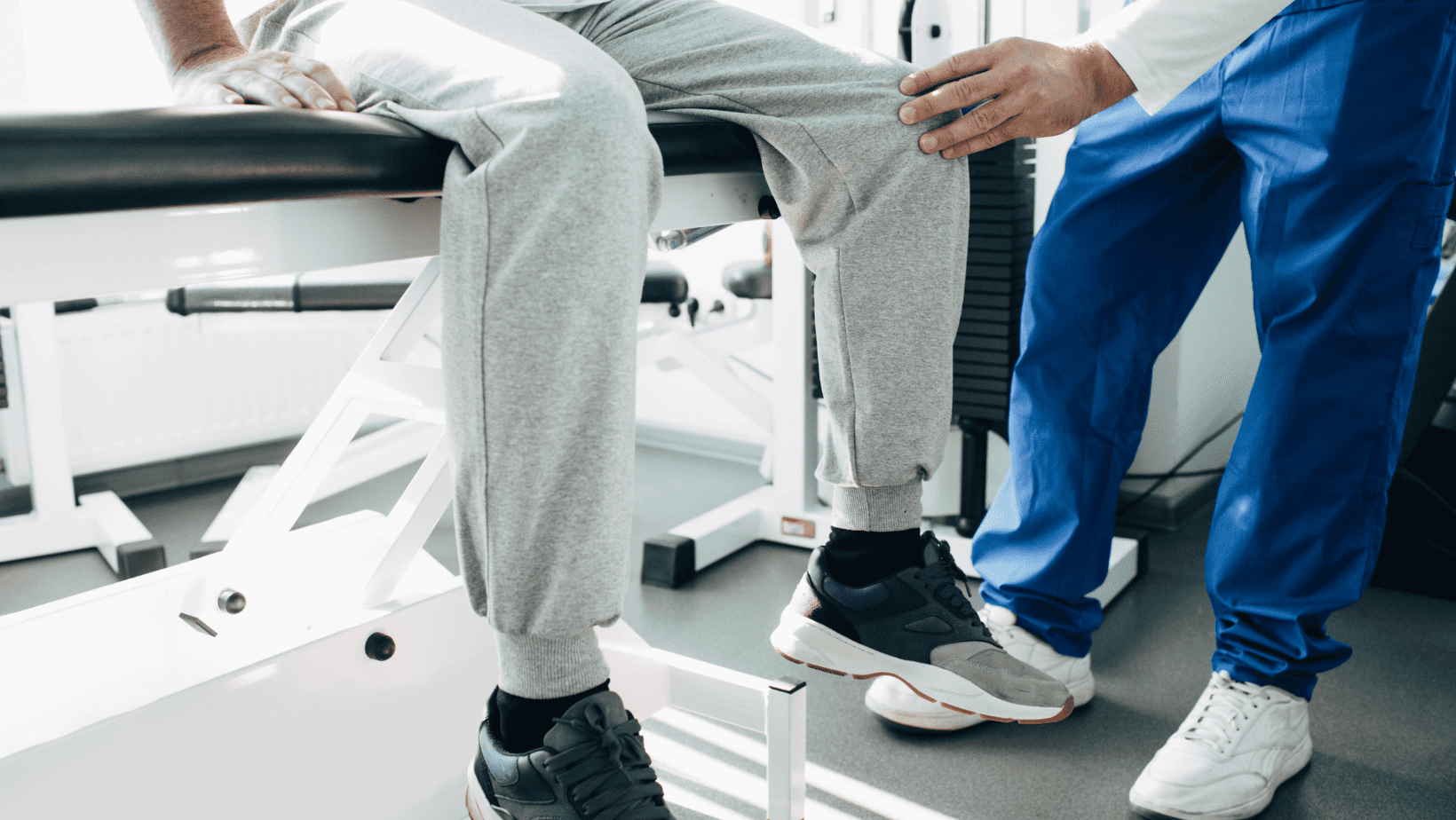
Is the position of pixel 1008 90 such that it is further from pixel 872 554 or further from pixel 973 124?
pixel 872 554

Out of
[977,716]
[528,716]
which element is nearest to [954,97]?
[528,716]

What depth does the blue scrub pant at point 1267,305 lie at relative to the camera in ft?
3.33

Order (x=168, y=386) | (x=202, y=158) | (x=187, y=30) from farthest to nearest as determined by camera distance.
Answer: (x=168, y=386)
(x=187, y=30)
(x=202, y=158)

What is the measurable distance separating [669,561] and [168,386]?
1.37 meters

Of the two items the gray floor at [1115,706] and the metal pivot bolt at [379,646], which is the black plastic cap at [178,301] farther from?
the metal pivot bolt at [379,646]

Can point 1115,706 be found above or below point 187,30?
below

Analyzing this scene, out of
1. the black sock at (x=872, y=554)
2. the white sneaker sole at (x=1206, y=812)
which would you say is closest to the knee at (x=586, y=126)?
the black sock at (x=872, y=554)

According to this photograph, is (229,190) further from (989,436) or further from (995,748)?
(989,436)

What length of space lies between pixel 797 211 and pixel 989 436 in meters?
1.20

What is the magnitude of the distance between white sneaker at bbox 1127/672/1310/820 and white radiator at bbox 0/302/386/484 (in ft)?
5.15

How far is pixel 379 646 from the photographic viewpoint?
96 centimetres

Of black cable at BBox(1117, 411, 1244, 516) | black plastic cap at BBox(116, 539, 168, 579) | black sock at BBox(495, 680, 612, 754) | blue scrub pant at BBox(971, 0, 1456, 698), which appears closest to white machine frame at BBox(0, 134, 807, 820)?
black sock at BBox(495, 680, 612, 754)

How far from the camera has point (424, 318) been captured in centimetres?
110

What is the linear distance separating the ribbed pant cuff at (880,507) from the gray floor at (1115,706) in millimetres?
343
